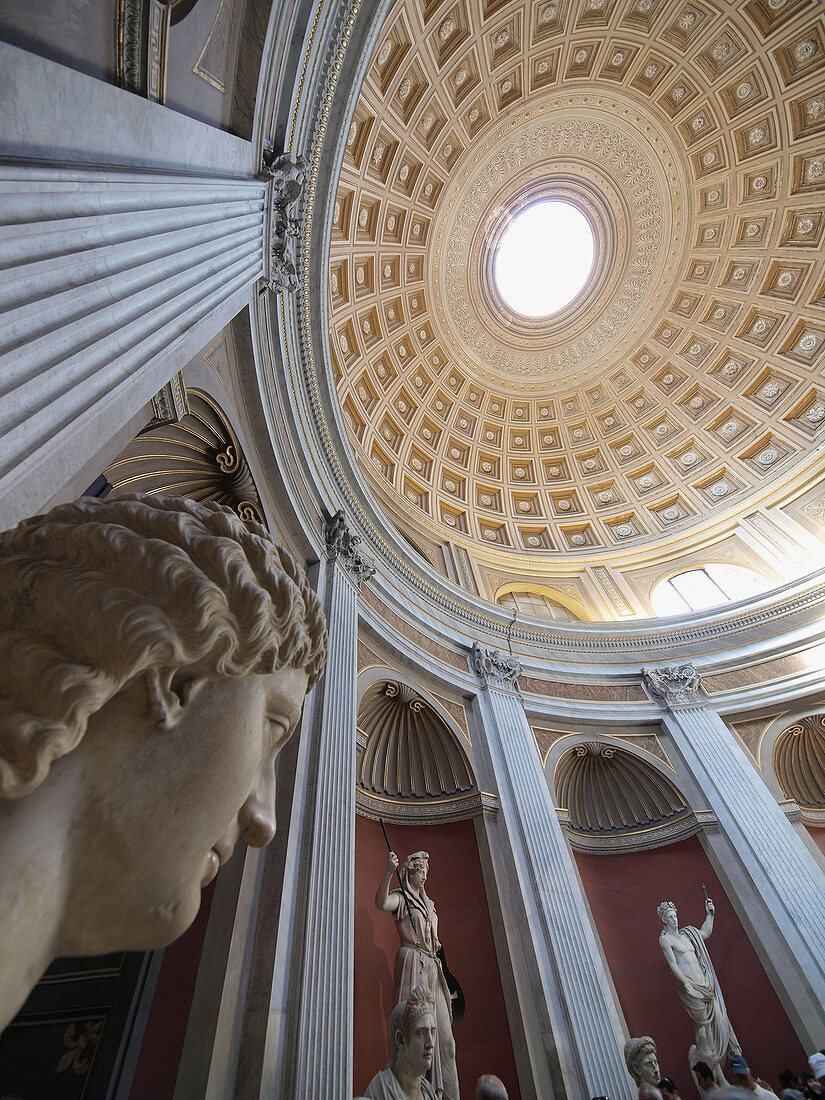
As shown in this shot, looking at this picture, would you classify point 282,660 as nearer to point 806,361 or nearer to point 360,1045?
point 360,1045

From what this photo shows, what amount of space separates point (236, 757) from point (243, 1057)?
12.3 feet

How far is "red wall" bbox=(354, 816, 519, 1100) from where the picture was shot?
514cm

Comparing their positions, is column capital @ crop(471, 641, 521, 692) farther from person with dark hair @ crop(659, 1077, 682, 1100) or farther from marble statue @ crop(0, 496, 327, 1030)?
marble statue @ crop(0, 496, 327, 1030)

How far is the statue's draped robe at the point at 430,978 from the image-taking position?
4.15 m

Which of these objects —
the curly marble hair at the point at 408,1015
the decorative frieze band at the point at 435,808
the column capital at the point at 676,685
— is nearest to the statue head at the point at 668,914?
the decorative frieze band at the point at 435,808

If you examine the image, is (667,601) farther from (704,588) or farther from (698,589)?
(704,588)

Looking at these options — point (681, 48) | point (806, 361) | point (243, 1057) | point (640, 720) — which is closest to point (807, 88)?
point (681, 48)

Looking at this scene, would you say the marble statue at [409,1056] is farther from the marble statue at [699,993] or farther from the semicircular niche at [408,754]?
the marble statue at [699,993]

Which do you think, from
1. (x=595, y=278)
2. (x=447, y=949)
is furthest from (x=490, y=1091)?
(x=595, y=278)

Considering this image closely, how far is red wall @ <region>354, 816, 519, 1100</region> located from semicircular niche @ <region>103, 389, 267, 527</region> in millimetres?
4304

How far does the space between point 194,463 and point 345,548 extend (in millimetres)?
2397

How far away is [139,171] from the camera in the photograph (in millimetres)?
2801

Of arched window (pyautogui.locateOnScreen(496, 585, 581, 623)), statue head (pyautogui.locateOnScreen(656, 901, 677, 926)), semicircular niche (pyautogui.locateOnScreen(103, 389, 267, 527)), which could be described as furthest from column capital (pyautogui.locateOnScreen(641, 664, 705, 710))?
semicircular niche (pyautogui.locateOnScreen(103, 389, 267, 527))

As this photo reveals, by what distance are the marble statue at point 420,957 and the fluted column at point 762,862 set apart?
5014mm
